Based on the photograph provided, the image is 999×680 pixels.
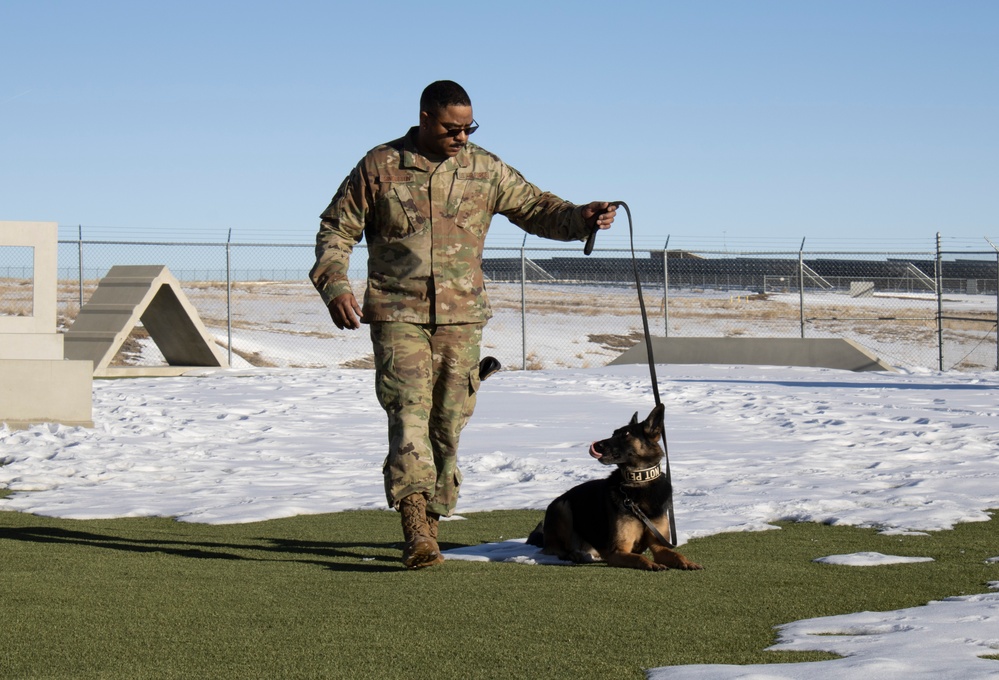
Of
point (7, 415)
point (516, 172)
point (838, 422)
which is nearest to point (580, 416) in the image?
point (838, 422)

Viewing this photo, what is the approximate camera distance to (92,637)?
11.4 feet

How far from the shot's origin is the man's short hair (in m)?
5.06

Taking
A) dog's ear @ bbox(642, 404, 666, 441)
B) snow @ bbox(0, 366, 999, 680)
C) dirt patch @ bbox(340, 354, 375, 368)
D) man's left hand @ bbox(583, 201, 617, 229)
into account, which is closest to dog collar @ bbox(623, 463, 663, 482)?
dog's ear @ bbox(642, 404, 666, 441)

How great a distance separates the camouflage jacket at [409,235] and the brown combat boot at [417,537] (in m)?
0.76

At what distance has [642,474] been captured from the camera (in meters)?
4.96

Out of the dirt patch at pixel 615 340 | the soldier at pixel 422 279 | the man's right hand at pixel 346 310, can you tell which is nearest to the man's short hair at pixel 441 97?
the soldier at pixel 422 279

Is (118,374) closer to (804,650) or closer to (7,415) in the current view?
(7,415)

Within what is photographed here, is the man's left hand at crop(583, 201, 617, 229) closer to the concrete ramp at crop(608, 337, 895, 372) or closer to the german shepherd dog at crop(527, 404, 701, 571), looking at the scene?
the german shepherd dog at crop(527, 404, 701, 571)

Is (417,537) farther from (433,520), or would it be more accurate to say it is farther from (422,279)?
(422,279)

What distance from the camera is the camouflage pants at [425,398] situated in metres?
4.98

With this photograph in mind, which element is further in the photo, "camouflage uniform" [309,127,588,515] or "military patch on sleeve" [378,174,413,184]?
"military patch on sleeve" [378,174,413,184]

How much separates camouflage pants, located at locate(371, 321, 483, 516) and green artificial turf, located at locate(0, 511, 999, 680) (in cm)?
37

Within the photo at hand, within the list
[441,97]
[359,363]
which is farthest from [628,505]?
[359,363]

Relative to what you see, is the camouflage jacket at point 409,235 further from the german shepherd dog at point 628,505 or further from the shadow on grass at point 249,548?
the shadow on grass at point 249,548
